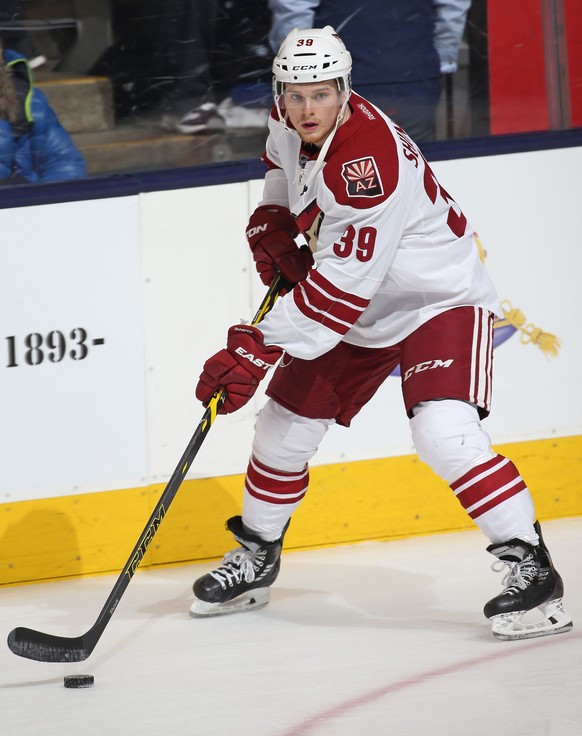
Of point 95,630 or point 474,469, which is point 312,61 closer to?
point 474,469

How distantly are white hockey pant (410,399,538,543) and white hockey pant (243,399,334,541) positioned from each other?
34 cm

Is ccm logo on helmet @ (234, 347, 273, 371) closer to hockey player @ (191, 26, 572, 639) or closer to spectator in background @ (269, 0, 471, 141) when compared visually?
hockey player @ (191, 26, 572, 639)

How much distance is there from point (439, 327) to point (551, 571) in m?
0.54

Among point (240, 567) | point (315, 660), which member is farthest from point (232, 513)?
point (315, 660)

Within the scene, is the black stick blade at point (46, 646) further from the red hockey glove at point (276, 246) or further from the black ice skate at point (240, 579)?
the red hockey glove at point (276, 246)

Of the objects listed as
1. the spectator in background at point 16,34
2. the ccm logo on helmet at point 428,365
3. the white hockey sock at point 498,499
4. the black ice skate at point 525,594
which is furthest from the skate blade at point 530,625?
the spectator in background at point 16,34

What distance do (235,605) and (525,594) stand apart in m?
0.70

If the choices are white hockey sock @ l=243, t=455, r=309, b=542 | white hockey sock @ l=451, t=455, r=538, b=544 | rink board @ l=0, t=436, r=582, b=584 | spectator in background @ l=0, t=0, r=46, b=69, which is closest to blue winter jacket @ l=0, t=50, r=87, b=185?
spectator in background @ l=0, t=0, r=46, b=69

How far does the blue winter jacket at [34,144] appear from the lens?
10.7ft

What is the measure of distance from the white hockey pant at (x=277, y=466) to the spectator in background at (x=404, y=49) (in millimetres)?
1025

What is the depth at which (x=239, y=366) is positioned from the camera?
262cm

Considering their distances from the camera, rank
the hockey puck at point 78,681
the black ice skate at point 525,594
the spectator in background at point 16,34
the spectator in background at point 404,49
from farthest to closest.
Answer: the spectator in background at point 404,49
the spectator in background at point 16,34
the black ice skate at point 525,594
the hockey puck at point 78,681

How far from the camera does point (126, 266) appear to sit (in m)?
3.24

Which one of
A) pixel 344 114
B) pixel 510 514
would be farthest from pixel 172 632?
pixel 344 114
